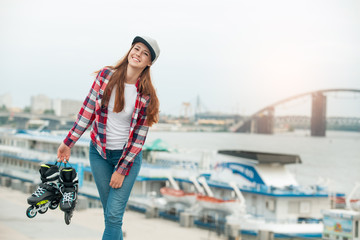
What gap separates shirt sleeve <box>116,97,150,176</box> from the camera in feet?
5.07

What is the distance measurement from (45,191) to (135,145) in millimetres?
315

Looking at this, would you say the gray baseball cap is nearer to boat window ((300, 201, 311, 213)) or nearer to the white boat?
the white boat

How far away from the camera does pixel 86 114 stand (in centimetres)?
160

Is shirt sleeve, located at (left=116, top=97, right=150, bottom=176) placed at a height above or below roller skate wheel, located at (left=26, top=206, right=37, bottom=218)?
above

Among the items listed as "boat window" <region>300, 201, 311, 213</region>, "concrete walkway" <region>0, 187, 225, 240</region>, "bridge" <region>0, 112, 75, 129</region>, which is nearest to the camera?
"concrete walkway" <region>0, 187, 225, 240</region>

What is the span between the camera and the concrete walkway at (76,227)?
6035 mm

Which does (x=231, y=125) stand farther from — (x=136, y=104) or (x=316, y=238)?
(x=136, y=104)

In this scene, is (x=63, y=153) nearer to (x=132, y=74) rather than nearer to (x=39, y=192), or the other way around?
(x=39, y=192)

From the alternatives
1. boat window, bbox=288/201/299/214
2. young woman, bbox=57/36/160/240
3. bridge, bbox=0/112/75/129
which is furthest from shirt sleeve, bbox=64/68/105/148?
bridge, bbox=0/112/75/129

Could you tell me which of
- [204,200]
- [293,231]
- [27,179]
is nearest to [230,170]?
[204,200]

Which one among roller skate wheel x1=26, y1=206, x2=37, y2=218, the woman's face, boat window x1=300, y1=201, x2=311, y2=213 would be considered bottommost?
boat window x1=300, y1=201, x2=311, y2=213

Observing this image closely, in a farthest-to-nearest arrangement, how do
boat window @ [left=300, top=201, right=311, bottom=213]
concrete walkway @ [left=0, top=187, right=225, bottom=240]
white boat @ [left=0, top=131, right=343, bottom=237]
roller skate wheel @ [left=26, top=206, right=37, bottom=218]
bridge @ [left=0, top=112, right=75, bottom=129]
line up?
bridge @ [left=0, top=112, right=75, bottom=129]
boat window @ [left=300, top=201, right=311, bottom=213]
white boat @ [left=0, top=131, right=343, bottom=237]
concrete walkway @ [left=0, top=187, right=225, bottom=240]
roller skate wheel @ [left=26, top=206, right=37, bottom=218]

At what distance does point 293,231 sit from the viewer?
8859mm

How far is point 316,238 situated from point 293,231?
0.41 metres
